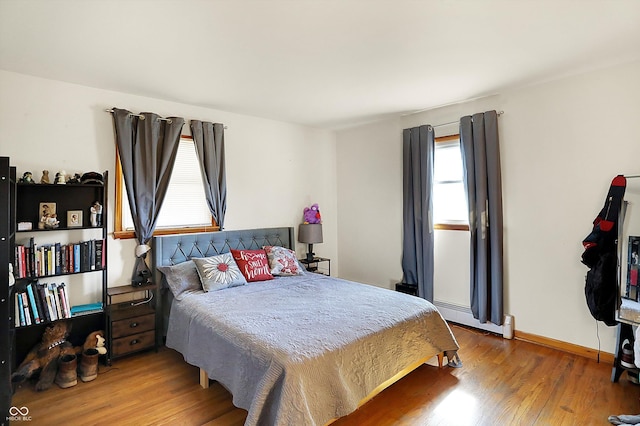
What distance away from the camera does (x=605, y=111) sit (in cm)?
279

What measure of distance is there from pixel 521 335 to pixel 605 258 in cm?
116

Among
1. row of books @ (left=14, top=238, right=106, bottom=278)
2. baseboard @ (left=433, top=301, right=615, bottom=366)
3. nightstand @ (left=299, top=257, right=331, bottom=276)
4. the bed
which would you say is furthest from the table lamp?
row of books @ (left=14, top=238, right=106, bottom=278)

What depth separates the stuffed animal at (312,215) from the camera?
4621mm

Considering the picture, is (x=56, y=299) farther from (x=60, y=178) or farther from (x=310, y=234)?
(x=310, y=234)

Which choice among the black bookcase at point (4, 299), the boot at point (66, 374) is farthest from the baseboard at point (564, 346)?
the black bookcase at point (4, 299)

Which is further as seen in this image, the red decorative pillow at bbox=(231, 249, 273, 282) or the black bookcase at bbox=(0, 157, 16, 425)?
the red decorative pillow at bbox=(231, 249, 273, 282)

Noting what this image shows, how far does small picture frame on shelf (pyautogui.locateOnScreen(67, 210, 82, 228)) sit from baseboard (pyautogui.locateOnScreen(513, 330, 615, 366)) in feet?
14.1

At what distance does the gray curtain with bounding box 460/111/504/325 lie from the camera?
332cm

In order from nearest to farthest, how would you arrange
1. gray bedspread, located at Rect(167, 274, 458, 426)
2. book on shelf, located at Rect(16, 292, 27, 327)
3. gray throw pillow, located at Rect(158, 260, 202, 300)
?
1. gray bedspread, located at Rect(167, 274, 458, 426)
2. book on shelf, located at Rect(16, 292, 27, 327)
3. gray throw pillow, located at Rect(158, 260, 202, 300)

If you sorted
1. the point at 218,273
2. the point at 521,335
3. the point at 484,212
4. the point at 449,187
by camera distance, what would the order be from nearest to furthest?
1. the point at 218,273
2. the point at 521,335
3. the point at 484,212
4. the point at 449,187

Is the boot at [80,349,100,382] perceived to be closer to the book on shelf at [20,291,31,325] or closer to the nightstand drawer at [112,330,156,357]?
the nightstand drawer at [112,330,156,357]

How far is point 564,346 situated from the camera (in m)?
3.03

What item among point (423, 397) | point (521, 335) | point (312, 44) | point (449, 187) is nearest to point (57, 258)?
point (312, 44)

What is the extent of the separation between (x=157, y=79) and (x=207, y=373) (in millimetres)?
2470
